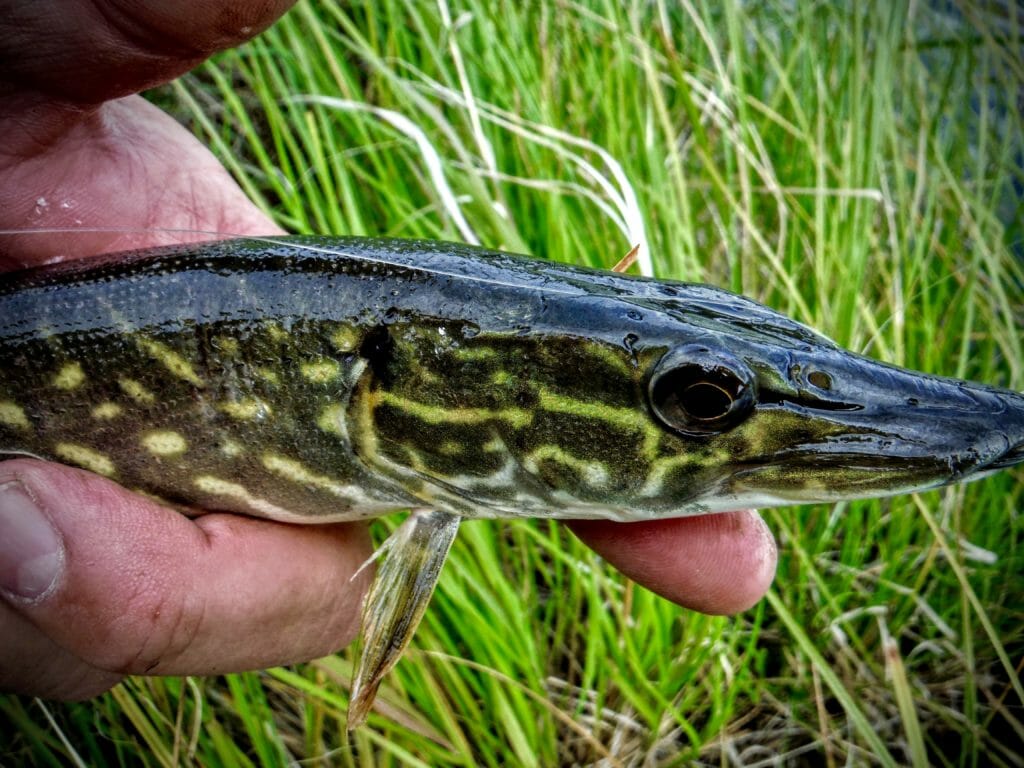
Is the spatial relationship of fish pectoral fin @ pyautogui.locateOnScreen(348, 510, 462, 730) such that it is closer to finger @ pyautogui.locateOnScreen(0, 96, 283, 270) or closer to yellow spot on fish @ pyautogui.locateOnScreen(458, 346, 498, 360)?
yellow spot on fish @ pyautogui.locateOnScreen(458, 346, 498, 360)

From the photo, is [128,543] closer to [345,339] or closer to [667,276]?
[345,339]

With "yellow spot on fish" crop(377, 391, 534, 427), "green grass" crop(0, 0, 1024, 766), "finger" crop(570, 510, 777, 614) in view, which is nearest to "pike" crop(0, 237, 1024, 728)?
"yellow spot on fish" crop(377, 391, 534, 427)

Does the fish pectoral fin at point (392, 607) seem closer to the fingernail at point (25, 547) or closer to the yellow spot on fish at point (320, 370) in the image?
→ the yellow spot on fish at point (320, 370)

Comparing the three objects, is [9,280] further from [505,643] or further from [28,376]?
[505,643]

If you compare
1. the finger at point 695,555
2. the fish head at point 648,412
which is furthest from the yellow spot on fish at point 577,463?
the finger at point 695,555

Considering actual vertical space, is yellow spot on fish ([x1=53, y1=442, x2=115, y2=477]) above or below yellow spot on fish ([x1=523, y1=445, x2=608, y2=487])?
above

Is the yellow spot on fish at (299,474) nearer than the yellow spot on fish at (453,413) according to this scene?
No
